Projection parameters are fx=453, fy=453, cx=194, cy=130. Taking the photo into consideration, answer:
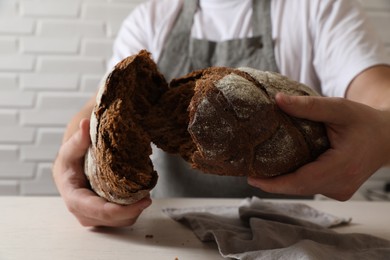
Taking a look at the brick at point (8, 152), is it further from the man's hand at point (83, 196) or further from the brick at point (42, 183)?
the man's hand at point (83, 196)

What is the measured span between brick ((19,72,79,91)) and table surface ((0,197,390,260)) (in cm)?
93

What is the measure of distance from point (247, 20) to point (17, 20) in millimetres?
→ 1121

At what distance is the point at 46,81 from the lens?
206cm

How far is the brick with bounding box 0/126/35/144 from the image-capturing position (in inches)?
81.4

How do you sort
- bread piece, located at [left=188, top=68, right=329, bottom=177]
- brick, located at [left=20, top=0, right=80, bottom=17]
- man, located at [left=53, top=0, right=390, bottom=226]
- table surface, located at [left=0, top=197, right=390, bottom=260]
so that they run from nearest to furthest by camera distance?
bread piece, located at [left=188, top=68, right=329, bottom=177]
table surface, located at [left=0, top=197, right=390, bottom=260]
man, located at [left=53, top=0, right=390, bottom=226]
brick, located at [left=20, top=0, right=80, bottom=17]

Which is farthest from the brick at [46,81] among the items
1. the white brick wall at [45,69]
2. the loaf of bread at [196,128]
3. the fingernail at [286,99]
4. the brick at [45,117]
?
the fingernail at [286,99]

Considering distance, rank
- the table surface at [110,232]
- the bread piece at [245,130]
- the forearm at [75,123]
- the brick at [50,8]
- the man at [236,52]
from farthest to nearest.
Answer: the brick at [50,8], the forearm at [75,123], the man at [236,52], the table surface at [110,232], the bread piece at [245,130]

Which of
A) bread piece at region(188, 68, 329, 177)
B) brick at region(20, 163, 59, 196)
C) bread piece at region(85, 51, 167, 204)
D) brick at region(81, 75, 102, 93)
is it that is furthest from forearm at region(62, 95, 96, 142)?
brick at region(20, 163, 59, 196)

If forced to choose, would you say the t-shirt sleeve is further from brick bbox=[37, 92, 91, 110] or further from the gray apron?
brick bbox=[37, 92, 91, 110]

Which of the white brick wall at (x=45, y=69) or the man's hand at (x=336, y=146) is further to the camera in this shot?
the white brick wall at (x=45, y=69)

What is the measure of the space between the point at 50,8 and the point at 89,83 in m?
0.38

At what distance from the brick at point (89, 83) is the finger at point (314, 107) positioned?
1446 mm

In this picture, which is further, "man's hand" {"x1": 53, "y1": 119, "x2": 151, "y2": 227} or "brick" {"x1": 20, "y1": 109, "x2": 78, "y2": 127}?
"brick" {"x1": 20, "y1": 109, "x2": 78, "y2": 127}

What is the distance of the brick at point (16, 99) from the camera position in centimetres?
205
